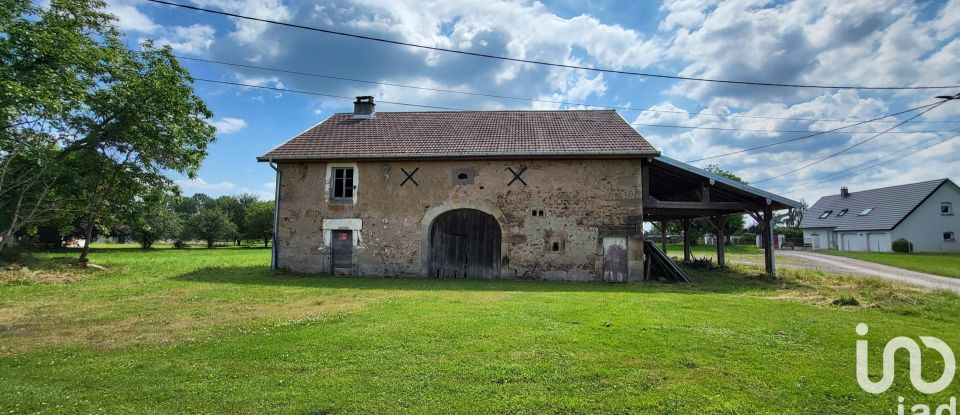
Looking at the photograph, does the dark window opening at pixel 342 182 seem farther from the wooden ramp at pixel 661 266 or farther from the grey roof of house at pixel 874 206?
the grey roof of house at pixel 874 206

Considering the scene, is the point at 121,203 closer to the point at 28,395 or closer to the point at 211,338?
the point at 211,338

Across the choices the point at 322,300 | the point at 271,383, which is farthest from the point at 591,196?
the point at 271,383

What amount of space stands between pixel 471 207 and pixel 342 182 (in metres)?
4.70

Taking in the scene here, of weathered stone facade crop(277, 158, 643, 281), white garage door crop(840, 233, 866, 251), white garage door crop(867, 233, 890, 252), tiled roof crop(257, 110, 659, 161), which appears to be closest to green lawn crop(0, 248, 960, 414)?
weathered stone facade crop(277, 158, 643, 281)

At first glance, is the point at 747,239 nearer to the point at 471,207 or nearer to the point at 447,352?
the point at 471,207

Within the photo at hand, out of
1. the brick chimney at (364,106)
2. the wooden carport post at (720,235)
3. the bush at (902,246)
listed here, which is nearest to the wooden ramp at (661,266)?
the wooden carport post at (720,235)

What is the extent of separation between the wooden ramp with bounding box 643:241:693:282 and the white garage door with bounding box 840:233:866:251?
3474 cm

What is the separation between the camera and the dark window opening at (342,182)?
15297 mm

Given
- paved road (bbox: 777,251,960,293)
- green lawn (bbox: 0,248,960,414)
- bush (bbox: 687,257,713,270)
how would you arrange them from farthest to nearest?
bush (bbox: 687,257,713,270) → paved road (bbox: 777,251,960,293) → green lawn (bbox: 0,248,960,414)

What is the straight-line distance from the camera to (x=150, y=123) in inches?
601

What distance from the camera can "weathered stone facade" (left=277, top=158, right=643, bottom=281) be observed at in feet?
46.5

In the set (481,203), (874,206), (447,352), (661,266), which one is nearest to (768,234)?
(661,266)

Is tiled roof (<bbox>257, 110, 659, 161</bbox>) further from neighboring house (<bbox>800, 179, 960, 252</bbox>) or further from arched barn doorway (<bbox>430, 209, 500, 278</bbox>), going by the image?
neighboring house (<bbox>800, 179, 960, 252</bbox>)

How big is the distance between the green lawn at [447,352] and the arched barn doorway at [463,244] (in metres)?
4.81
